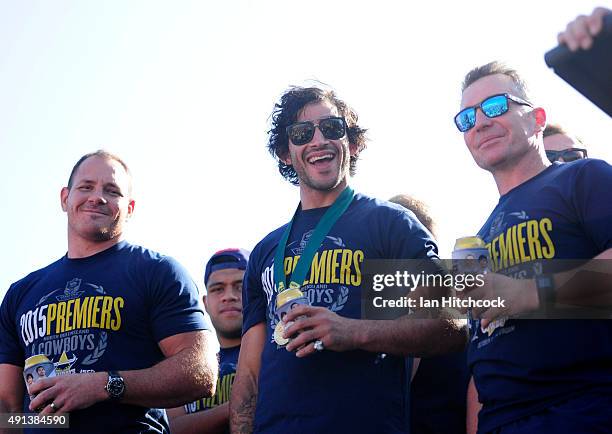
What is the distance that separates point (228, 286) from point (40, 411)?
2.83 m

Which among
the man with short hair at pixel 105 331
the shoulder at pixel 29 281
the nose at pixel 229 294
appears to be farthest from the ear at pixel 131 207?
the nose at pixel 229 294

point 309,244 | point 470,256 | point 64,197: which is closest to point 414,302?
point 470,256

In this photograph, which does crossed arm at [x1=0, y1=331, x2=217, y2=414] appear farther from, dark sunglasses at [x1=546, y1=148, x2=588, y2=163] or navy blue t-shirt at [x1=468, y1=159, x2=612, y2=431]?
Answer: dark sunglasses at [x1=546, y1=148, x2=588, y2=163]

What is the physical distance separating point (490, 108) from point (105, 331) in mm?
2692

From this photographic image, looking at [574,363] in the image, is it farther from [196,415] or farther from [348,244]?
[196,415]

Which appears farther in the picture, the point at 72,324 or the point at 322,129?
the point at 322,129

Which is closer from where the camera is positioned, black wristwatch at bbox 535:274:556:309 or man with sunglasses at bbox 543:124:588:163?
black wristwatch at bbox 535:274:556:309

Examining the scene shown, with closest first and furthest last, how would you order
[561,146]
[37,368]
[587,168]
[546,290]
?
[546,290] → [587,168] → [37,368] → [561,146]

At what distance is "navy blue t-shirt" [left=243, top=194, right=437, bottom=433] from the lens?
13.8 ft

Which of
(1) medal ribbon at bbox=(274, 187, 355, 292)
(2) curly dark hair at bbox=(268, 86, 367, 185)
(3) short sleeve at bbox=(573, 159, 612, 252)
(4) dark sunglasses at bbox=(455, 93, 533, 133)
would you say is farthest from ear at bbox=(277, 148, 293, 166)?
(3) short sleeve at bbox=(573, 159, 612, 252)

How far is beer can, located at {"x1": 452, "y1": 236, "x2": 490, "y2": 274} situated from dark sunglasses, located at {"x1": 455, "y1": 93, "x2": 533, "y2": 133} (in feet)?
3.54

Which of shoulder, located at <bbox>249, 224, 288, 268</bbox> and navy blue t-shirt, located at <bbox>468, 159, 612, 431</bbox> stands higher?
shoulder, located at <bbox>249, 224, 288, 268</bbox>

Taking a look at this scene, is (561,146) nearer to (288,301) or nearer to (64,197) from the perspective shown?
(288,301)

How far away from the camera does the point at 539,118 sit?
474 cm
